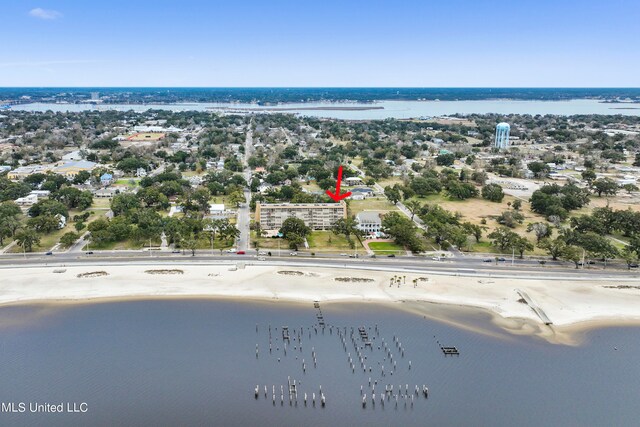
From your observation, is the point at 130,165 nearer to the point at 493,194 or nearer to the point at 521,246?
the point at 493,194

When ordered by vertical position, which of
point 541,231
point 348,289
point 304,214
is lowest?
point 348,289

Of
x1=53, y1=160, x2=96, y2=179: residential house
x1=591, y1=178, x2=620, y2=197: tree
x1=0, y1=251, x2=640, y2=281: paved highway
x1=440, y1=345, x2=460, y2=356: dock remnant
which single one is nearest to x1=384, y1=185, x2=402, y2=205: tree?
x1=0, y1=251, x2=640, y2=281: paved highway

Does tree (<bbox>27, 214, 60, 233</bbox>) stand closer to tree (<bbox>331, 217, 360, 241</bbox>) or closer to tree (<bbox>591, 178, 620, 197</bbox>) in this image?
tree (<bbox>331, 217, 360, 241</bbox>)

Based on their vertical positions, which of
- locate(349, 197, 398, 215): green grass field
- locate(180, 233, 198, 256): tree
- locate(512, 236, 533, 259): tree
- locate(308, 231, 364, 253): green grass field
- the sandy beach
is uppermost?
locate(512, 236, 533, 259): tree

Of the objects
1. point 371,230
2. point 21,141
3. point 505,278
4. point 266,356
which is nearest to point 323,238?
point 371,230

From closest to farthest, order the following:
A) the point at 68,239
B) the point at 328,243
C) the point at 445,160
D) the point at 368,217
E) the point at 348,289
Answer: the point at 348,289, the point at 68,239, the point at 328,243, the point at 368,217, the point at 445,160

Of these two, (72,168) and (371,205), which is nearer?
(371,205)

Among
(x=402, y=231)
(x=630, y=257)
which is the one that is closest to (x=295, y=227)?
(x=402, y=231)
